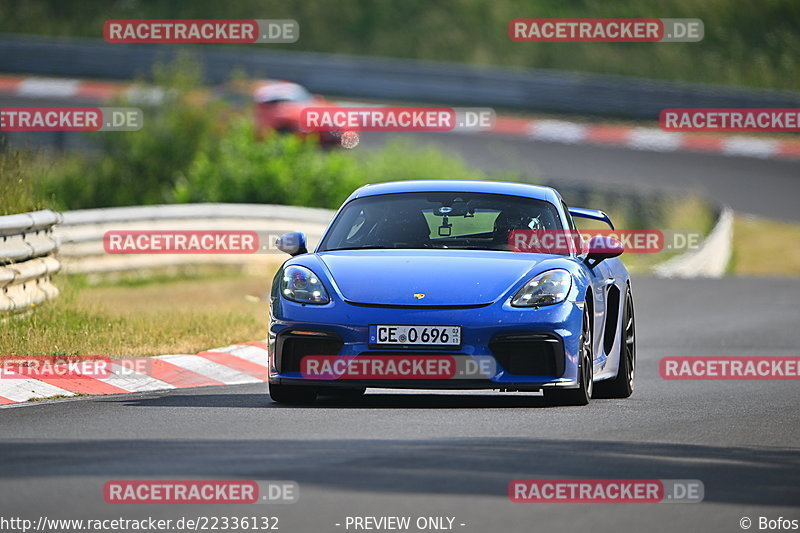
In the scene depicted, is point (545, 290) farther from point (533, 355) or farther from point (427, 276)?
point (427, 276)

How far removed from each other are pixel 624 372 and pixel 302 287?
258 cm

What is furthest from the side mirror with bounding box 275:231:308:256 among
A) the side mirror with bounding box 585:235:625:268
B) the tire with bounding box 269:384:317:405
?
the side mirror with bounding box 585:235:625:268

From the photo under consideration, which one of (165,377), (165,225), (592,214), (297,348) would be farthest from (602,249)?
(165,225)

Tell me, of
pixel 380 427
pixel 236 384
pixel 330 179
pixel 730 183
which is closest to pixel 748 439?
pixel 380 427

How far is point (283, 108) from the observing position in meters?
37.0

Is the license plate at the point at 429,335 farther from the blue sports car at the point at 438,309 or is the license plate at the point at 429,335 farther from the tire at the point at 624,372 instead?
the tire at the point at 624,372

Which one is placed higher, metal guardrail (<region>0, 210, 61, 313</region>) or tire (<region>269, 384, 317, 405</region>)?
metal guardrail (<region>0, 210, 61, 313</region>)

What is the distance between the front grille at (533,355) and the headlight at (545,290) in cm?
21

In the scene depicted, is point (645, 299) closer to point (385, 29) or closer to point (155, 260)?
point (155, 260)

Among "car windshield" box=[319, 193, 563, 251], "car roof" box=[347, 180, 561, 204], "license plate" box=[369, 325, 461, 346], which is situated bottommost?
"license plate" box=[369, 325, 461, 346]

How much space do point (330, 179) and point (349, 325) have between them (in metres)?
17.2

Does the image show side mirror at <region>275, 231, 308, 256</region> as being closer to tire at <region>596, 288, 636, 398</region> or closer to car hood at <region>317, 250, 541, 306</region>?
car hood at <region>317, 250, 541, 306</region>

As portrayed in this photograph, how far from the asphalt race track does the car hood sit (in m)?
0.64

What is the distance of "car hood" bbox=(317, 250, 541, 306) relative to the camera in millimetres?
9336
